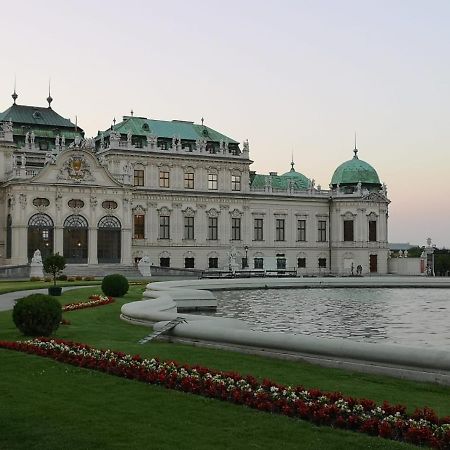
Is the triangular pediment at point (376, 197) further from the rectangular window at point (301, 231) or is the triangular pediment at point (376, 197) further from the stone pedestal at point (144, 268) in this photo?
the stone pedestal at point (144, 268)

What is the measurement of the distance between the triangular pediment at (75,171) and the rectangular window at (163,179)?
7521mm

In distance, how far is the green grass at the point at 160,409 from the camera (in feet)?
30.9

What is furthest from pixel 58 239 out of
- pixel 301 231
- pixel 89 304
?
pixel 89 304

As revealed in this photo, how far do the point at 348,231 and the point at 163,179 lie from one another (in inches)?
886

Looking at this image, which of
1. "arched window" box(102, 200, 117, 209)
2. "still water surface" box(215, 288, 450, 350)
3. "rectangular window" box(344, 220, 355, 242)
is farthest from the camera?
"rectangular window" box(344, 220, 355, 242)

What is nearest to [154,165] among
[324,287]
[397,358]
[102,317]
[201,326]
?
[324,287]

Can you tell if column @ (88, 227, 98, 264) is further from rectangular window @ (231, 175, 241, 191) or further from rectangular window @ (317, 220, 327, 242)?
rectangular window @ (317, 220, 327, 242)

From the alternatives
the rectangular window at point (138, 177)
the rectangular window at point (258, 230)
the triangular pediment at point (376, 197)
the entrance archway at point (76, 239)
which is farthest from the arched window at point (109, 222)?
the triangular pediment at point (376, 197)

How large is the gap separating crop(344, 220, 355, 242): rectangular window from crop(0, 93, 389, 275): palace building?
0.37 ft

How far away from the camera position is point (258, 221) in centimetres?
8231

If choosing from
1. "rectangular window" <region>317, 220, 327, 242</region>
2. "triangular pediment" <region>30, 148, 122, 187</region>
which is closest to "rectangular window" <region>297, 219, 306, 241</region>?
"rectangular window" <region>317, 220, 327, 242</region>

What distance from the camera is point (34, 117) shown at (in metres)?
78.2

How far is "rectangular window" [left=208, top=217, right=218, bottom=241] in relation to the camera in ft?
260

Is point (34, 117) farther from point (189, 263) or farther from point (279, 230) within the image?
point (279, 230)
